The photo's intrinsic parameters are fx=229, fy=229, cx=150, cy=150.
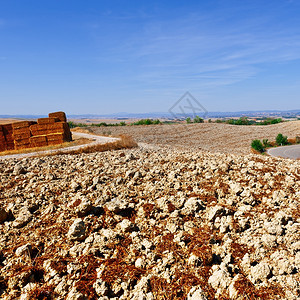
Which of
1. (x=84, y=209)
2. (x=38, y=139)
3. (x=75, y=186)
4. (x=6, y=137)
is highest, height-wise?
(x=6, y=137)

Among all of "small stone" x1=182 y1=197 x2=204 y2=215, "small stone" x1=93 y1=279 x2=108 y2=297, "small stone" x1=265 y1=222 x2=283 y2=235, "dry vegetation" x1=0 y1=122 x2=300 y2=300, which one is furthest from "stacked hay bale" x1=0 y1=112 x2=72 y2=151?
"small stone" x1=265 y1=222 x2=283 y2=235

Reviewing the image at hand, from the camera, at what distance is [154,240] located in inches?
119

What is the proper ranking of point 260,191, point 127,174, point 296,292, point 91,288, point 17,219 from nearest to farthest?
1. point 296,292
2. point 91,288
3. point 17,219
4. point 260,191
5. point 127,174

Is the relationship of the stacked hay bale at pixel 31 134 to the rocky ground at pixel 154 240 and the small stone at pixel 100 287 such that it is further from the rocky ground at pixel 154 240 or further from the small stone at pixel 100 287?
the small stone at pixel 100 287

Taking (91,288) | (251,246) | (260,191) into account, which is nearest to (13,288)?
(91,288)

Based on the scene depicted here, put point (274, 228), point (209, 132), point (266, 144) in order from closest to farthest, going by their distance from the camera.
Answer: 1. point (274, 228)
2. point (266, 144)
3. point (209, 132)

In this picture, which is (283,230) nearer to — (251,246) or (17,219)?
(251,246)

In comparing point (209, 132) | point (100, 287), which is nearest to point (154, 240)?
point (100, 287)

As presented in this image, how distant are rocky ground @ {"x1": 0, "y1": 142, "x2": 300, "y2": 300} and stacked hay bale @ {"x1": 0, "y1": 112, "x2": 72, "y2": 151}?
574 inches

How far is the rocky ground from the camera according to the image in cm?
241

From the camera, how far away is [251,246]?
110 inches

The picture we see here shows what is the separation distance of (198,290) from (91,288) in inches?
45.3

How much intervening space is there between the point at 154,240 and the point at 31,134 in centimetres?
1811

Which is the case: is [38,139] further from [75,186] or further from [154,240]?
[154,240]
